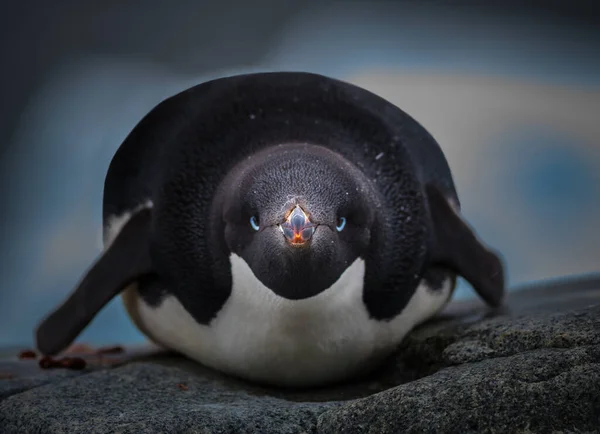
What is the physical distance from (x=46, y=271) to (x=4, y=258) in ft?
0.66

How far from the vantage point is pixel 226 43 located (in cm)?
249

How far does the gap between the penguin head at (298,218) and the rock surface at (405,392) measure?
0.35m

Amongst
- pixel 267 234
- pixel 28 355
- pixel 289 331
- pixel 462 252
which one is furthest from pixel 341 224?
pixel 28 355

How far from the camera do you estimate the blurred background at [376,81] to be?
2.55 metres

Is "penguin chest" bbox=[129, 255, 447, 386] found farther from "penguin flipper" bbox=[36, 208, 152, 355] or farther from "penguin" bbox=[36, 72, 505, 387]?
"penguin flipper" bbox=[36, 208, 152, 355]

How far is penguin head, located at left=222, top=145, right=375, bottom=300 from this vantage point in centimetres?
203

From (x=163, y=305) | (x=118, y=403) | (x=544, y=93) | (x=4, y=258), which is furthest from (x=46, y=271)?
(x=544, y=93)

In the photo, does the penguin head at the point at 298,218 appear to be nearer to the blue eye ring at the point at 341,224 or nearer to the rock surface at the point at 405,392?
the blue eye ring at the point at 341,224

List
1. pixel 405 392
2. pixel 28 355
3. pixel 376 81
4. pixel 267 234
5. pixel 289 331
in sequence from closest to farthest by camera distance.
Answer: pixel 405 392 < pixel 267 234 < pixel 289 331 < pixel 376 81 < pixel 28 355

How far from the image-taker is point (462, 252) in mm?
2740

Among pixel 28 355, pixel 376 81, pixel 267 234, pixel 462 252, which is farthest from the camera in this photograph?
pixel 28 355

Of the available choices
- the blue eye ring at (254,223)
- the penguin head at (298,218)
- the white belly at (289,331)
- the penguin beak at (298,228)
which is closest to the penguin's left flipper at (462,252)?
the white belly at (289,331)

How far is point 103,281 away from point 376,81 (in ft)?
3.62

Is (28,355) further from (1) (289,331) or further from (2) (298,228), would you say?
(2) (298,228)
